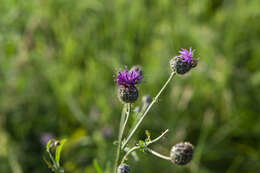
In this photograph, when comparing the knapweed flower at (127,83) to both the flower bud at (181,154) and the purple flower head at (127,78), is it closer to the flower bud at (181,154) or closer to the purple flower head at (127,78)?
the purple flower head at (127,78)

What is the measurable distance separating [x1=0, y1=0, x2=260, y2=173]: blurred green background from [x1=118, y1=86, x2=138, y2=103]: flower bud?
4.68 ft

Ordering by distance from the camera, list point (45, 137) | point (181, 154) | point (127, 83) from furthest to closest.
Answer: point (45, 137), point (127, 83), point (181, 154)

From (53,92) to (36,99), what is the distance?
0.58ft

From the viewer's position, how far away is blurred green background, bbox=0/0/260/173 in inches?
117

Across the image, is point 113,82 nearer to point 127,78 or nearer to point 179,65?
point 127,78

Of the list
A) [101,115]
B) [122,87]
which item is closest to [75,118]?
[101,115]

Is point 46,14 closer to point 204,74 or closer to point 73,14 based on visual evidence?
point 73,14

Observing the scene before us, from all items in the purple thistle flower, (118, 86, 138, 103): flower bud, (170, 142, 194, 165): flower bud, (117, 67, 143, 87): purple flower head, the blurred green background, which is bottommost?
(170, 142, 194, 165): flower bud

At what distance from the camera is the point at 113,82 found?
10.9ft

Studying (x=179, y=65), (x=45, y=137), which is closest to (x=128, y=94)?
(x=179, y=65)

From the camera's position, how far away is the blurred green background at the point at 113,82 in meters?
2.98

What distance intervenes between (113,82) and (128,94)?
195 centimetres

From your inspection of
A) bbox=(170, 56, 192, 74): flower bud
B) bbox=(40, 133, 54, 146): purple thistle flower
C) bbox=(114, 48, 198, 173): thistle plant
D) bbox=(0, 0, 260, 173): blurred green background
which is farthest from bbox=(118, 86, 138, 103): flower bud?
bbox=(40, 133, 54, 146): purple thistle flower

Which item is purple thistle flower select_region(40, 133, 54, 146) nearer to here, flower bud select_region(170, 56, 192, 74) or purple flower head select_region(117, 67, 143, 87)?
purple flower head select_region(117, 67, 143, 87)
